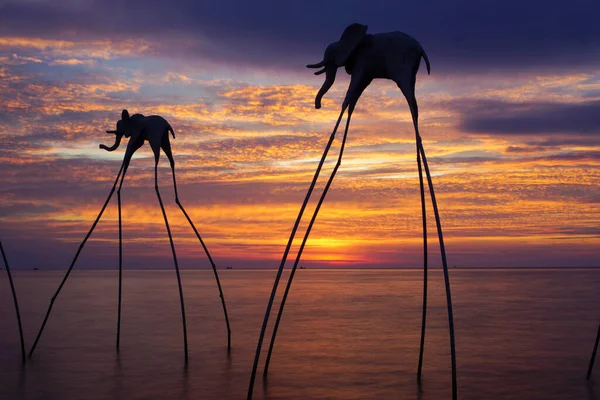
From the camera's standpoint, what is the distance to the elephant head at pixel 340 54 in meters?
11.4

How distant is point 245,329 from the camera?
2306 cm

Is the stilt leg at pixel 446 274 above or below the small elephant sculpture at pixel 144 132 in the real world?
below

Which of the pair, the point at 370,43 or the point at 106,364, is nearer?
the point at 370,43

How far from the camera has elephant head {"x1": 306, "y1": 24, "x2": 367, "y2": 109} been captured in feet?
37.3

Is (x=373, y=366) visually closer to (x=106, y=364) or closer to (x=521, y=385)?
(x=521, y=385)

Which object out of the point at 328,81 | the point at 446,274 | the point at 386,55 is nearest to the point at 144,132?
A: the point at 328,81

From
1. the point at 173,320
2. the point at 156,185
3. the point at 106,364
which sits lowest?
the point at 173,320

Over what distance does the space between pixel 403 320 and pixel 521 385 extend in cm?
1254

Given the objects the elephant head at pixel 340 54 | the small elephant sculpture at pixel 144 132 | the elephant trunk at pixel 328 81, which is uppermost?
the elephant head at pixel 340 54

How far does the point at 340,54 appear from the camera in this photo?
37.7 feet

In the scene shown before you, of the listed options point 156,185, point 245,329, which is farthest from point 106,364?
point 245,329

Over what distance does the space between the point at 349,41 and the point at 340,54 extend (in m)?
0.25

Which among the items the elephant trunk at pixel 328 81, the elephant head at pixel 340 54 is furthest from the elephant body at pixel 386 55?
the elephant trunk at pixel 328 81

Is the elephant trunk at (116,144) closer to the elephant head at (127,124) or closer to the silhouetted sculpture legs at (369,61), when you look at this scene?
the elephant head at (127,124)
